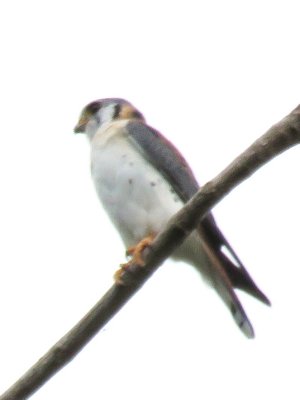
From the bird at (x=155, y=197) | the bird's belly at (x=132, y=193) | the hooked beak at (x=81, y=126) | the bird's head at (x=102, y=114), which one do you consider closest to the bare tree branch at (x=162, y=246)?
the bird at (x=155, y=197)

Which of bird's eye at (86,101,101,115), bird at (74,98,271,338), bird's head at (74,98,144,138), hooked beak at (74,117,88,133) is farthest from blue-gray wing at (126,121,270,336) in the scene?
bird's eye at (86,101,101,115)

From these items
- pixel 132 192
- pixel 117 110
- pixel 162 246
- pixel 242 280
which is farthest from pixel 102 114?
pixel 162 246

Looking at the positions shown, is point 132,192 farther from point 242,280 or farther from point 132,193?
point 242,280

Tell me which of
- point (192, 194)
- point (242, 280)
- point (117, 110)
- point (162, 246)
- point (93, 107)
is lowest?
point (162, 246)

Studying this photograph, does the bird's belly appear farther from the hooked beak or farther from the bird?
the hooked beak

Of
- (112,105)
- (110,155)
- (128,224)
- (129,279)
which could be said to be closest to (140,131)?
(110,155)

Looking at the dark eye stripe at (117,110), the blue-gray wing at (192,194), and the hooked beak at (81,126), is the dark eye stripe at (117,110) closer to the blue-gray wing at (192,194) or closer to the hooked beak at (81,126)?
the hooked beak at (81,126)
